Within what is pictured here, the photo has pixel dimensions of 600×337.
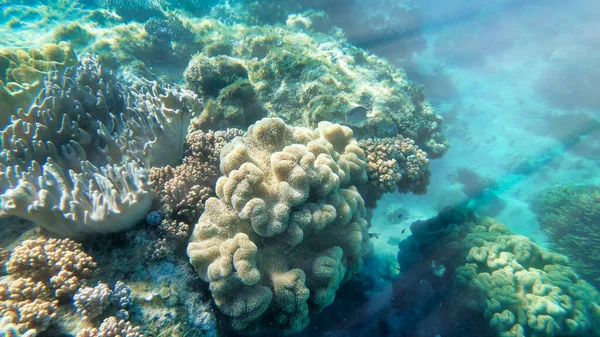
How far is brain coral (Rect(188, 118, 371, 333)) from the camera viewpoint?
300 centimetres

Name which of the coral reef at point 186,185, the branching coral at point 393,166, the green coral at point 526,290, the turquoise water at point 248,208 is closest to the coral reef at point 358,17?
the turquoise water at point 248,208

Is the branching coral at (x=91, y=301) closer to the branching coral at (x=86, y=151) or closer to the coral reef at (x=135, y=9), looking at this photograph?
the branching coral at (x=86, y=151)

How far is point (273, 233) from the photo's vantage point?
3041 millimetres

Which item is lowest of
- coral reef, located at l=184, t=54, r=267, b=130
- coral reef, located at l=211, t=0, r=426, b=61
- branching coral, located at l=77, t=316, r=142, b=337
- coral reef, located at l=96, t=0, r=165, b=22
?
branching coral, located at l=77, t=316, r=142, b=337

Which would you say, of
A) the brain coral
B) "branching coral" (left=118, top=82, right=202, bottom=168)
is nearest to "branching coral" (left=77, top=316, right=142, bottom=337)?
the brain coral

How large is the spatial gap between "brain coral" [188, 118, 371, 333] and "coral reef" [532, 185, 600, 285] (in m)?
9.53

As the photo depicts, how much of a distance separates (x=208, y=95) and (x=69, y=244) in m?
3.88

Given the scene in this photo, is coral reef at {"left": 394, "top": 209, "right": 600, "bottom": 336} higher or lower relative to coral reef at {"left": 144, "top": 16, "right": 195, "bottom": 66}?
lower

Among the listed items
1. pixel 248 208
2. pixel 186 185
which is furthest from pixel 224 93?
pixel 248 208

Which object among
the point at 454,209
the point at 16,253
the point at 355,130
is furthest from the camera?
the point at 454,209

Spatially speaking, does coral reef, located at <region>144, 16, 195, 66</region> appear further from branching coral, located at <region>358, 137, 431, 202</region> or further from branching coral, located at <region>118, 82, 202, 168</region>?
branching coral, located at <region>358, 137, 431, 202</region>

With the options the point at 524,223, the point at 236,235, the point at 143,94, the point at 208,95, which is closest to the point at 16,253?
the point at 236,235

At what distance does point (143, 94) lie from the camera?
16.2 ft

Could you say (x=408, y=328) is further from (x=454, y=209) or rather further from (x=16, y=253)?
(x=16, y=253)
